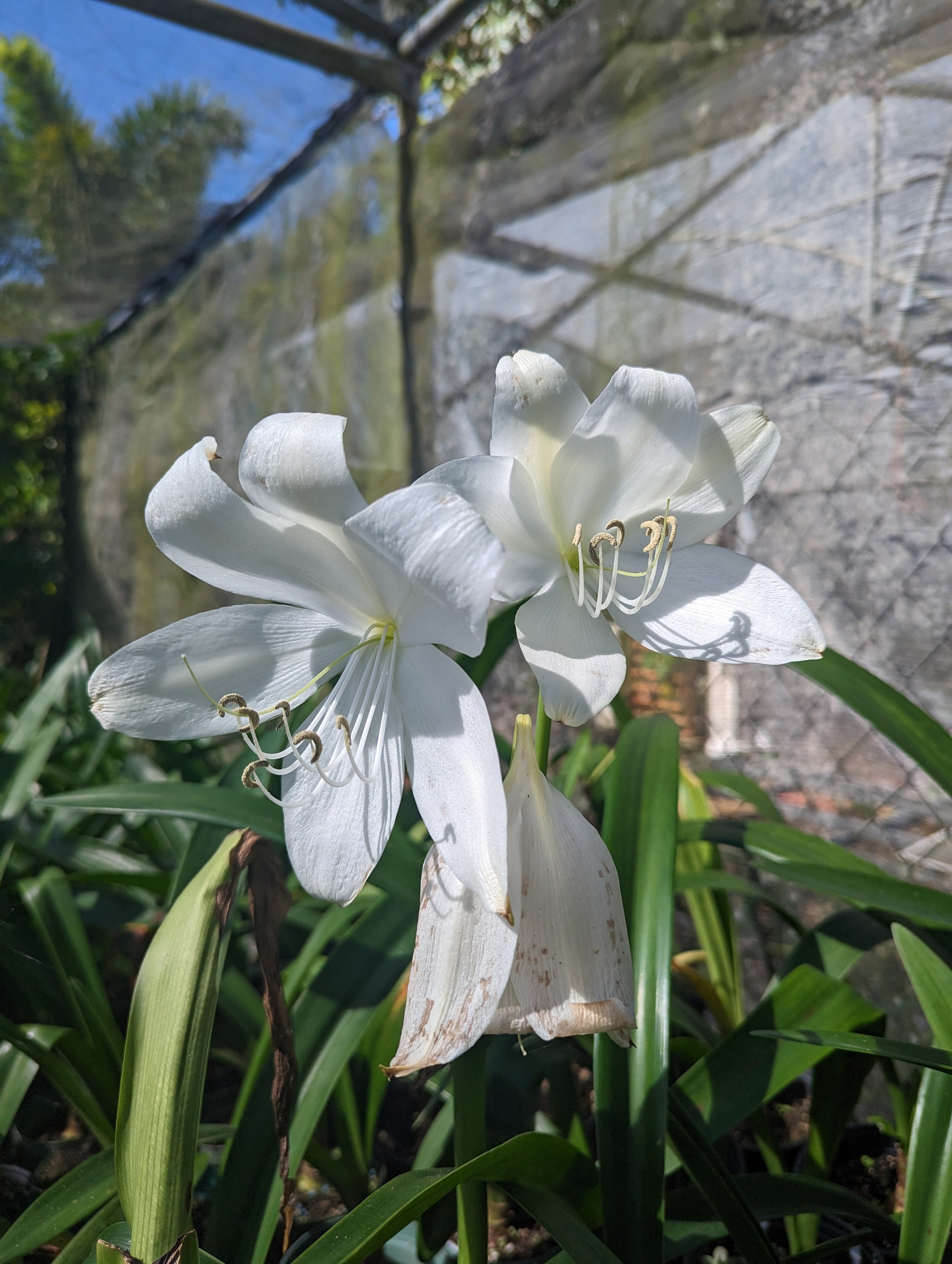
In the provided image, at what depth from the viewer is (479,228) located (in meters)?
2.01

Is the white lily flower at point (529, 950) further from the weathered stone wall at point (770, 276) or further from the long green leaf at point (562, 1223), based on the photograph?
the weathered stone wall at point (770, 276)

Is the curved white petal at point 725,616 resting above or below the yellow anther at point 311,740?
above

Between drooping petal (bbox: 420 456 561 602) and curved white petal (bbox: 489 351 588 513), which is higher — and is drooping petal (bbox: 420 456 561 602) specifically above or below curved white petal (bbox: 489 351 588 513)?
below

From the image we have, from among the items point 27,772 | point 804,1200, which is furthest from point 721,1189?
point 27,772

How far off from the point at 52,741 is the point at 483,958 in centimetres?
107

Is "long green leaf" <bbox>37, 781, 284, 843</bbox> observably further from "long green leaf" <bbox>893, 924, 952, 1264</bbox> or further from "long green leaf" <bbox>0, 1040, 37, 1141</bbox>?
"long green leaf" <bbox>893, 924, 952, 1264</bbox>

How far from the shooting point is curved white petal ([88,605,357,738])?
0.49 meters

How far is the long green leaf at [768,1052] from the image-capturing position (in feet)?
2.24

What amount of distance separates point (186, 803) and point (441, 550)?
1.78 feet

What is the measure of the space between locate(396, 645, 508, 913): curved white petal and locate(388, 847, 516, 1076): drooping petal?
0.02 metres

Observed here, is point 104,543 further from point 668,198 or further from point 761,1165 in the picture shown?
point 761,1165

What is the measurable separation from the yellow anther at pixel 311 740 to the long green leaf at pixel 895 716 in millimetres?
568

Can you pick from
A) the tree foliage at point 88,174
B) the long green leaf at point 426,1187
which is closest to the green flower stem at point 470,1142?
the long green leaf at point 426,1187

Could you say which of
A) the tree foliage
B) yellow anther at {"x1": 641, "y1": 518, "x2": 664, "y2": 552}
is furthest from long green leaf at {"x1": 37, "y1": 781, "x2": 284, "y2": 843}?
the tree foliage
